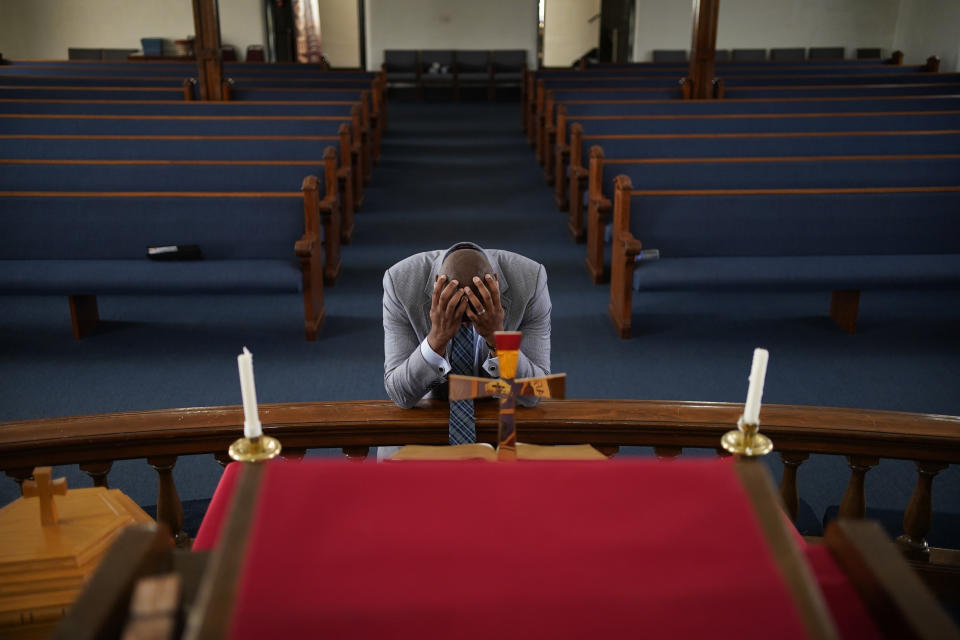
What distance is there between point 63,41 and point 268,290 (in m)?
12.9

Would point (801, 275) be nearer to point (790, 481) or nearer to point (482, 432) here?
point (790, 481)

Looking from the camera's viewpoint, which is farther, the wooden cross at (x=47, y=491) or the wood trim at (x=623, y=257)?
the wood trim at (x=623, y=257)

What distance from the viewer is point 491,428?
5.54ft

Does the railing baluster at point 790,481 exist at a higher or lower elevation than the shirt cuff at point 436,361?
lower

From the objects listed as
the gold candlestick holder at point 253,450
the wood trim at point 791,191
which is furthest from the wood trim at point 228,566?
the wood trim at point 791,191

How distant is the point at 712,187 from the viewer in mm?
5066

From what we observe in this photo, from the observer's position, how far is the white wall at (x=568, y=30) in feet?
53.3

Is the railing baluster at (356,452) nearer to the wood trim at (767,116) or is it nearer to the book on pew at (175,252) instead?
the book on pew at (175,252)

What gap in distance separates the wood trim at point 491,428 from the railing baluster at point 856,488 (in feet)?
0.16

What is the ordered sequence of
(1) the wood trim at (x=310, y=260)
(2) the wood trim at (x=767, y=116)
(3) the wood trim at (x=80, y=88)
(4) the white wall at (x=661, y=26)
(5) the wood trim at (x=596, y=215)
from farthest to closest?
(4) the white wall at (x=661, y=26) < (3) the wood trim at (x=80, y=88) < (2) the wood trim at (x=767, y=116) < (5) the wood trim at (x=596, y=215) < (1) the wood trim at (x=310, y=260)

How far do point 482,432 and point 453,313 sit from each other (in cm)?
32

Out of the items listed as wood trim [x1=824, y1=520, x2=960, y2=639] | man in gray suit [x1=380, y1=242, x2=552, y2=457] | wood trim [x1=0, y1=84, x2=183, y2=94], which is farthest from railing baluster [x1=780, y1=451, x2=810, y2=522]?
wood trim [x1=0, y1=84, x2=183, y2=94]

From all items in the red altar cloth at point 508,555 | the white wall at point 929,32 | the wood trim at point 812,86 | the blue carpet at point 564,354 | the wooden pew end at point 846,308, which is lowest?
the blue carpet at point 564,354

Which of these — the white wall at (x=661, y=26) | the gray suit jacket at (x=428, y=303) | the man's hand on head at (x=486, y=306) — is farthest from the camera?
the white wall at (x=661, y=26)
